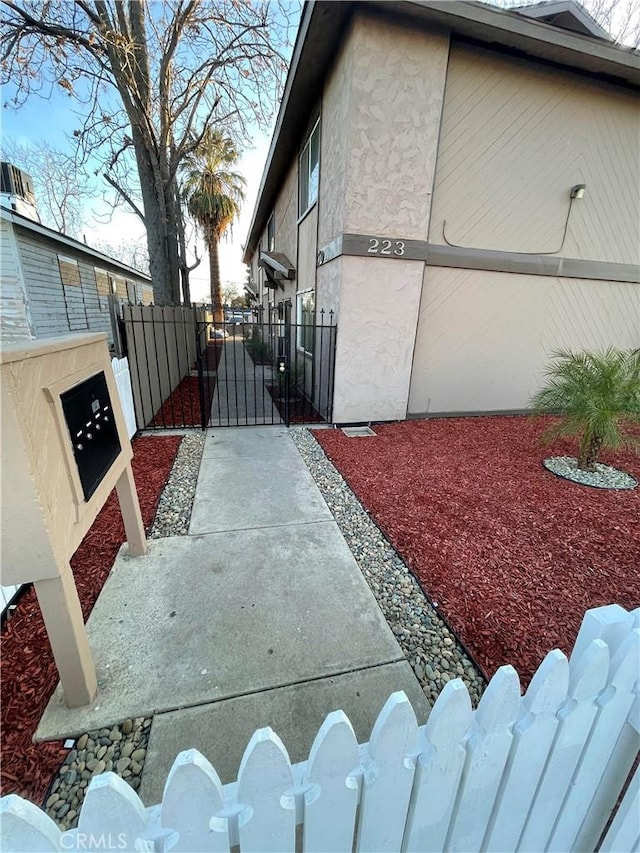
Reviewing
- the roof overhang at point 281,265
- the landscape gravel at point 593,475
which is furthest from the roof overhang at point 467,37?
the landscape gravel at point 593,475

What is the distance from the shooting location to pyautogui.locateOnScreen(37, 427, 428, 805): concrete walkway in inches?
67.2

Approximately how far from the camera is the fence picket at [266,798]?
79 centimetres

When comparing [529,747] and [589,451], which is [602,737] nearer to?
[529,747]

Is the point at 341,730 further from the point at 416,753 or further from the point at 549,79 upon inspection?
the point at 549,79

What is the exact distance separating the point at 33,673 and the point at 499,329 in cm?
769

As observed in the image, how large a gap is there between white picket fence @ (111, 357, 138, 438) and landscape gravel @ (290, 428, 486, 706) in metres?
3.20

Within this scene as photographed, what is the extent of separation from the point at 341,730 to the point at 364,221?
6.03m

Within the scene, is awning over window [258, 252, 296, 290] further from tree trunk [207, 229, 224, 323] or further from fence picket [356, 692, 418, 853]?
fence picket [356, 692, 418, 853]

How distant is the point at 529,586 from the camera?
8.80 ft

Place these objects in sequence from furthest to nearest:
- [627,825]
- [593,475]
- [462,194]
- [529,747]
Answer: [462,194]
[593,475]
[627,825]
[529,747]

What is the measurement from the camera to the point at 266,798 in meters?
0.83

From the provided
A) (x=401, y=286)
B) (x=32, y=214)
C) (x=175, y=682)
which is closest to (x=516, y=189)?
(x=401, y=286)

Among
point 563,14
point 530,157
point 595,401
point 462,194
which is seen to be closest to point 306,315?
point 462,194

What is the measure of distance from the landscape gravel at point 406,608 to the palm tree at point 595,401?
2.85 metres
